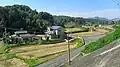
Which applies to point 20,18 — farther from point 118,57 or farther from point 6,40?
point 118,57

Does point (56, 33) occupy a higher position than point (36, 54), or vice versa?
point (56, 33)

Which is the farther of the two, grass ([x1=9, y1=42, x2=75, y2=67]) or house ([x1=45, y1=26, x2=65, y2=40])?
house ([x1=45, y1=26, x2=65, y2=40])

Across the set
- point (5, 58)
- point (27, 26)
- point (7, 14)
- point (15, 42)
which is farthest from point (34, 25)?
point (5, 58)

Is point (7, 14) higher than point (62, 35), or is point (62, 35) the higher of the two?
point (7, 14)

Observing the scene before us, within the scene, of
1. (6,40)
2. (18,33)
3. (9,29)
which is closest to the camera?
(6,40)

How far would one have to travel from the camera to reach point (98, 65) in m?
10.1

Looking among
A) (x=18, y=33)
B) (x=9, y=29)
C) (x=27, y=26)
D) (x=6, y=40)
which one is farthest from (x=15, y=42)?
(x=27, y=26)

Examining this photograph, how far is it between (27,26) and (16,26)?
4.36 meters

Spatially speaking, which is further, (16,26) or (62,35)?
(16,26)

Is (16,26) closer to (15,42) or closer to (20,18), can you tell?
(20,18)

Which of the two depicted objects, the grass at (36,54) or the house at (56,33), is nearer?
the grass at (36,54)

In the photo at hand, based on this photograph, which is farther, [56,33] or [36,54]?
[56,33]

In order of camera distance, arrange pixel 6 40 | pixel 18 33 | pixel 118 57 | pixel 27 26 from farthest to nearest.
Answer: pixel 27 26, pixel 18 33, pixel 6 40, pixel 118 57

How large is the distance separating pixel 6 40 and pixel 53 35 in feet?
55.2
